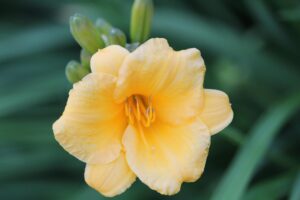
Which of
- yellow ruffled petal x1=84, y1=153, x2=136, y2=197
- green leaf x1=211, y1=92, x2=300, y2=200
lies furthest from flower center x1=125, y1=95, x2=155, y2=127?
green leaf x1=211, y1=92, x2=300, y2=200

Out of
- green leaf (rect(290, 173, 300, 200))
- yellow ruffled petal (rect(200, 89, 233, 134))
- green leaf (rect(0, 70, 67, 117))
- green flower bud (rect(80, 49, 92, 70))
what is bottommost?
green leaf (rect(0, 70, 67, 117))

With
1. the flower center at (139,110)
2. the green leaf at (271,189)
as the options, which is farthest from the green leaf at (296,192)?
the flower center at (139,110)

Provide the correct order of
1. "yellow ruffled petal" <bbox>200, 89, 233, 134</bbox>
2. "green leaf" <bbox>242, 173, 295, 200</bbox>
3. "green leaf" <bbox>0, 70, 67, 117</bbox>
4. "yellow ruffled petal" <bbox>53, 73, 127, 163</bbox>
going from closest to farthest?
"yellow ruffled petal" <bbox>53, 73, 127, 163</bbox>
"yellow ruffled petal" <bbox>200, 89, 233, 134</bbox>
"green leaf" <bbox>242, 173, 295, 200</bbox>
"green leaf" <bbox>0, 70, 67, 117</bbox>

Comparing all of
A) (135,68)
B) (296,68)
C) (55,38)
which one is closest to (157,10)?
(55,38)

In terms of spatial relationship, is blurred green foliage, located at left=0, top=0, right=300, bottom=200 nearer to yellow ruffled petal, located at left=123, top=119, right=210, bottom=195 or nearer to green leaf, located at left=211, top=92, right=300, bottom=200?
green leaf, located at left=211, top=92, right=300, bottom=200

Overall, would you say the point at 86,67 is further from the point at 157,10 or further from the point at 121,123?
the point at 157,10

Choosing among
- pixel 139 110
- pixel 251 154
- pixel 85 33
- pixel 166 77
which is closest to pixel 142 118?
pixel 139 110

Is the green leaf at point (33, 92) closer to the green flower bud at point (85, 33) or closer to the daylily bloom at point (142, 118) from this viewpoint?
the green flower bud at point (85, 33)
